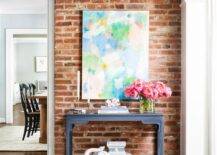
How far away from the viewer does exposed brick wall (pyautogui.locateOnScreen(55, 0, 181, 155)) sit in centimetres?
480

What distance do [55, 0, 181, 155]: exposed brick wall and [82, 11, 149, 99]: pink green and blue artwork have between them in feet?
0.39

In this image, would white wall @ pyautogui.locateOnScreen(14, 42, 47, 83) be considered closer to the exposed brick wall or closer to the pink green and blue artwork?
the exposed brick wall

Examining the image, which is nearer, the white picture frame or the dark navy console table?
the dark navy console table

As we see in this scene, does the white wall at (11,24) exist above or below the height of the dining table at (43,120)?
above

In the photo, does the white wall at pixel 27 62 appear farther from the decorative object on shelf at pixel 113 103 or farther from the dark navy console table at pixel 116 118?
the dark navy console table at pixel 116 118

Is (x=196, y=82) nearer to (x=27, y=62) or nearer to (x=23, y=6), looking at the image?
(x=23, y=6)

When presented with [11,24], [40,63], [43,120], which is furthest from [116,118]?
[40,63]

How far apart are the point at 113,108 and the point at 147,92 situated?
46 cm

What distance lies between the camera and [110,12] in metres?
4.78

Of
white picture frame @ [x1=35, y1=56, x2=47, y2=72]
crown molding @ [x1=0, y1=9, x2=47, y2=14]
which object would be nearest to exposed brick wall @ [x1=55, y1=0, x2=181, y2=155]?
crown molding @ [x1=0, y1=9, x2=47, y2=14]

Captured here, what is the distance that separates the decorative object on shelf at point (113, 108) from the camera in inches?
175

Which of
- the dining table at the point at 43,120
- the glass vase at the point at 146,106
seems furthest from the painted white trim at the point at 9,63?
the glass vase at the point at 146,106

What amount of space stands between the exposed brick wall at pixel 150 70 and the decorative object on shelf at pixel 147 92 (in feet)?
0.97

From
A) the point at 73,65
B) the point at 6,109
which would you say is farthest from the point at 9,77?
the point at 73,65
